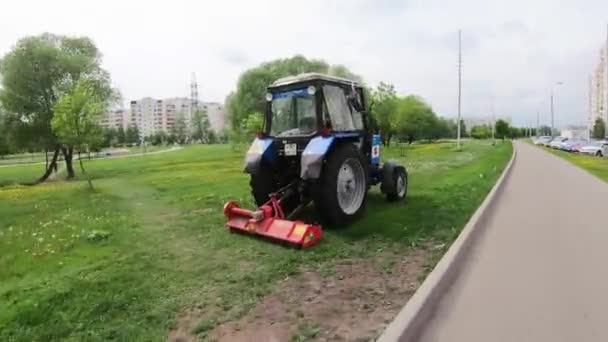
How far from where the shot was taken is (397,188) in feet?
32.9

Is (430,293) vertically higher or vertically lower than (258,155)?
lower

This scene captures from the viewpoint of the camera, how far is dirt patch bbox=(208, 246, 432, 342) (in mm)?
3760

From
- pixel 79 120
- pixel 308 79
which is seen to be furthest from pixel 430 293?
pixel 79 120

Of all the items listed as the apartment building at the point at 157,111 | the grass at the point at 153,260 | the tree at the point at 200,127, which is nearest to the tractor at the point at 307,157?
the grass at the point at 153,260

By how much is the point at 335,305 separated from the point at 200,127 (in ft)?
365

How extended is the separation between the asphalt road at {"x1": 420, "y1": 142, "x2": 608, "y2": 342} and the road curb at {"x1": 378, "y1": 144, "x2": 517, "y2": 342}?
87mm

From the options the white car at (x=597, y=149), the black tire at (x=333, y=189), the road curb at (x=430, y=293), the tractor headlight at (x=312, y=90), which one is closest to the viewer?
the road curb at (x=430, y=293)

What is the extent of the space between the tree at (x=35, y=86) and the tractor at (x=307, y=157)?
77.6ft

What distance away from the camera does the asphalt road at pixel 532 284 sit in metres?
3.92

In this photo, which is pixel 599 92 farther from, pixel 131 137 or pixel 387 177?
pixel 387 177

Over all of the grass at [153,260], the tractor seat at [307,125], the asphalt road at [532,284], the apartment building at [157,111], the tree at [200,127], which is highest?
the apartment building at [157,111]

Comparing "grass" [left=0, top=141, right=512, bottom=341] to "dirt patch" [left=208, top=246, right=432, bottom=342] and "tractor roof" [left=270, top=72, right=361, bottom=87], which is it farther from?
"tractor roof" [left=270, top=72, right=361, bottom=87]

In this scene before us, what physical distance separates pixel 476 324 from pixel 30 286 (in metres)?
4.72

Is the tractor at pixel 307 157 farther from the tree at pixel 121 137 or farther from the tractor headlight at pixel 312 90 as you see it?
the tree at pixel 121 137
